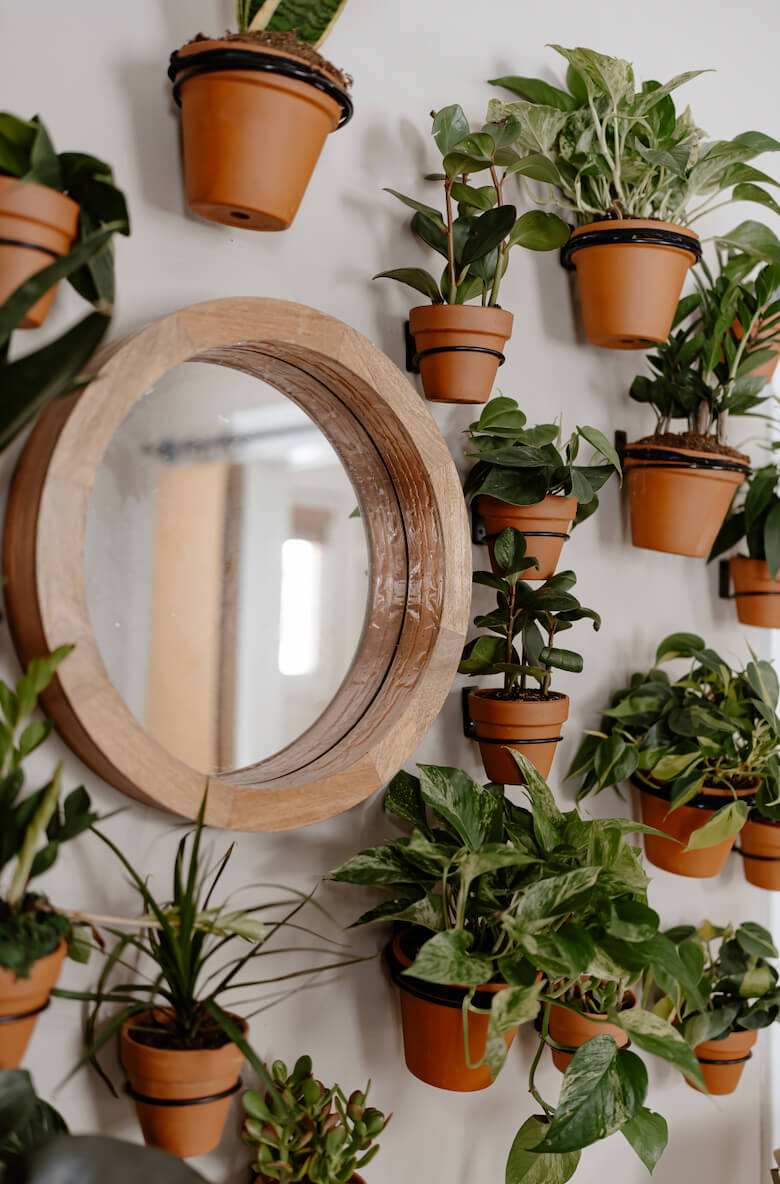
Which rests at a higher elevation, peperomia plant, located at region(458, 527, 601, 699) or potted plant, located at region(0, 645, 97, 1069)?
peperomia plant, located at region(458, 527, 601, 699)

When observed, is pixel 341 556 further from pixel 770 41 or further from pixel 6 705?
pixel 770 41

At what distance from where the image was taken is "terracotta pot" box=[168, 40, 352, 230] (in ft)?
3.25

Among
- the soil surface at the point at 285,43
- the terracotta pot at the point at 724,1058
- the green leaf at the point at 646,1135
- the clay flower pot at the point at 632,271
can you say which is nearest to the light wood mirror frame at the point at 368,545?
the soil surface at the point at 285,43

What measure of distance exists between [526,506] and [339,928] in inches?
23.7

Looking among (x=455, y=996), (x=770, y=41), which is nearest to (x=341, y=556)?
(x=455, y=996)

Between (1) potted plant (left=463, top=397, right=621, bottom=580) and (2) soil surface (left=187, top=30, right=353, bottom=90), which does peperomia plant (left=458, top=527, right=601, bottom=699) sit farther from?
(2) soil surface (left=187, top=30, right=353, bottom=90)

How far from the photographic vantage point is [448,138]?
123 cm

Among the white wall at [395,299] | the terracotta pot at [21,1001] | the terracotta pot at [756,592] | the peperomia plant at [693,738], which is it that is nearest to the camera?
Answer: the terracotta pot at [21,1001]

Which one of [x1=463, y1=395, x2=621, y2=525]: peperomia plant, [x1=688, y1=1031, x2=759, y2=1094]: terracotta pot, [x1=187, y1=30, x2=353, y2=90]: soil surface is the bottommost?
[x1=688, y1=1031, x2=759, y2=1094]: terracotta pot

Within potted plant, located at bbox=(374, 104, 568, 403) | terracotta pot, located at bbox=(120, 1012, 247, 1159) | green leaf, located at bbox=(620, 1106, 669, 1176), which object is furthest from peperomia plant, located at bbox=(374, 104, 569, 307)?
green leaf, located at bbox=(620, 1106, 669, 1176)

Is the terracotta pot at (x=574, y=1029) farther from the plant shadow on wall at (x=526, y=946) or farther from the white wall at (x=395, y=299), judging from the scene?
the white wall at (x=395, y=299)

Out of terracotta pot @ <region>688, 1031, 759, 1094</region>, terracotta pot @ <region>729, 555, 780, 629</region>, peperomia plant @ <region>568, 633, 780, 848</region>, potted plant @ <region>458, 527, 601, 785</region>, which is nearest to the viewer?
potted plant @ <region>458, 527, 601, 785</region>

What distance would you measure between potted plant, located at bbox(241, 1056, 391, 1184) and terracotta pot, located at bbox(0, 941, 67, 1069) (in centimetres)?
28

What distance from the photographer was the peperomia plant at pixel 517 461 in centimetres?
129
